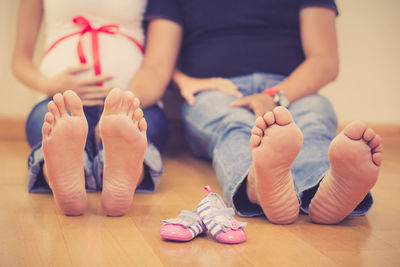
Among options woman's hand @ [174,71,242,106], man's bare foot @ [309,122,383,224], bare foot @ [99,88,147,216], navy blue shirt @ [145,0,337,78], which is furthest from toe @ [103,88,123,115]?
navy blue shirt @ [145,0,337,78]

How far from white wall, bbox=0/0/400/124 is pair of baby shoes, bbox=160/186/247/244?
45.0 inches

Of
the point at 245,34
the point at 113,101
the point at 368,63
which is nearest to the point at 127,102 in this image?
the point at 113,101

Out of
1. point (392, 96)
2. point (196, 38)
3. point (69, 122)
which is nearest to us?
point (69, 122)

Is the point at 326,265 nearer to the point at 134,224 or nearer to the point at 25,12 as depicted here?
the point at 134,224

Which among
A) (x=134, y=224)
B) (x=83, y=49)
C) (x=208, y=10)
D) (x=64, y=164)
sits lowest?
(x=134, y=224)

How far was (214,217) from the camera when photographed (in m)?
0.76

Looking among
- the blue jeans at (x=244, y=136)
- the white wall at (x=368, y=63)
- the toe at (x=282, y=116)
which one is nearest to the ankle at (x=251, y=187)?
the blue jeans at (x=244, y=136)

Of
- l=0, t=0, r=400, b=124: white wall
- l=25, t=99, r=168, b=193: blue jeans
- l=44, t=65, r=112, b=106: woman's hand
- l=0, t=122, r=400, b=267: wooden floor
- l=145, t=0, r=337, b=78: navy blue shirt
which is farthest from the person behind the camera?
l=0, t=0, r=400, b=124: white wall

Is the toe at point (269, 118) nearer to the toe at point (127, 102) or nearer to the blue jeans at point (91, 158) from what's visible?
the toe at point (127, 102)

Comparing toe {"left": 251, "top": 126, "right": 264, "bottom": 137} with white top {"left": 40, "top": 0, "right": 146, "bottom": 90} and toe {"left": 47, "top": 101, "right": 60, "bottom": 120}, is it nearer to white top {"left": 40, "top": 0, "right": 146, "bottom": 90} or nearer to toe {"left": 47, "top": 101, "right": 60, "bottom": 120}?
toe {"left": 47, "top": 101, "right": 60, "bottom": 120}

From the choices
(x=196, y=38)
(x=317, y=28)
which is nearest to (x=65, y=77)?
(x=196, y=38)

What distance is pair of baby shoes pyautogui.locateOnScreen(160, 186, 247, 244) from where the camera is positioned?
73cm

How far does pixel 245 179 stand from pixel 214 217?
12cm

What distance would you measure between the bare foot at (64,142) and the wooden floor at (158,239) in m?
0.09
